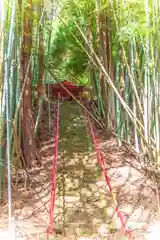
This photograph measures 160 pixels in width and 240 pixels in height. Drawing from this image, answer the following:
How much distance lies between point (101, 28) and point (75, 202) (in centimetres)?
303

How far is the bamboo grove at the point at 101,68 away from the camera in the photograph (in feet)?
11.4

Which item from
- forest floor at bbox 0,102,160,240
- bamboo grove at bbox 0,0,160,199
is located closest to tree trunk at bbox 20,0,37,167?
bamboo grove at bbox 0,0,160,199

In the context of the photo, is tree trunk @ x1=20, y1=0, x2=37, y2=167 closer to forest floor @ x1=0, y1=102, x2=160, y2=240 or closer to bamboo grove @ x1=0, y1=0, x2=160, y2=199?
bamboo grove @ x1=0, y1=0, x2=160, y2=199

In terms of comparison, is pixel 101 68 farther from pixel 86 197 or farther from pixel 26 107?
pixel 86 197

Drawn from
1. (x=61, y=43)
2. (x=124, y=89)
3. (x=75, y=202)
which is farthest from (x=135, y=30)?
(x=61, y=43)

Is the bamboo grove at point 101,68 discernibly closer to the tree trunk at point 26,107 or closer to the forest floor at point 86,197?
the tree trunk at point 26,107

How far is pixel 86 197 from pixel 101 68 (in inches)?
54.8

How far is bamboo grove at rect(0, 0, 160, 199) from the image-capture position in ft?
11.4

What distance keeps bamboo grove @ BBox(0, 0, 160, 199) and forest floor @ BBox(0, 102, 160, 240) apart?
0.27 meters

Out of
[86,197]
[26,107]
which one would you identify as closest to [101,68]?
[26,107]

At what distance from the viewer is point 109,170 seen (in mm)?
4445

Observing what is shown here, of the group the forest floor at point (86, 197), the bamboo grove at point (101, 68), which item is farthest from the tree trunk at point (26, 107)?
the forest floor at point (86, 197)

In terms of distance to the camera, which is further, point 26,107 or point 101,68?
point 26,107

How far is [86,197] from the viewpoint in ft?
12.6
